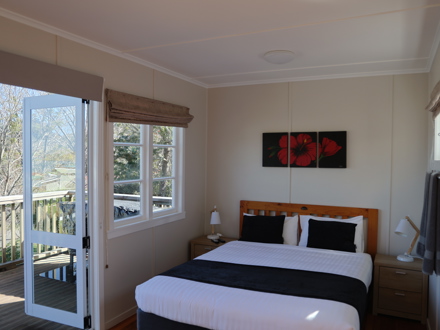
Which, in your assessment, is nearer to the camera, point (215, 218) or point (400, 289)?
point (400, 289)

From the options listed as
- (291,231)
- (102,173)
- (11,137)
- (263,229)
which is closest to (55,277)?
(102,173)

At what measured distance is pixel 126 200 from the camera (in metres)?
3.64

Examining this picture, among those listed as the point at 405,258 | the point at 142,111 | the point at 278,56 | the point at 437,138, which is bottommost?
the point at 405,258

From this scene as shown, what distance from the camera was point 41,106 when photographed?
10.6ft

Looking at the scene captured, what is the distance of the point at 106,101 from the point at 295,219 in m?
2.45

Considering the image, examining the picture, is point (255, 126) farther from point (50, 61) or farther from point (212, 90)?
point (50, 61)

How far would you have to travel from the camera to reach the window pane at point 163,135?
404cm

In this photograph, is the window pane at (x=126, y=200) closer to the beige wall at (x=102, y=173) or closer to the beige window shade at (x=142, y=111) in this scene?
the beige wall at (x=102, y=173)

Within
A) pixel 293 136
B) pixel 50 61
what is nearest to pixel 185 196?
pixel 293 136

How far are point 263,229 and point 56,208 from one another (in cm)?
220

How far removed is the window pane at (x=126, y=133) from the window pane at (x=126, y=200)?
1.46 ft

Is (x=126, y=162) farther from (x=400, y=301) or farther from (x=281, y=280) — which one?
(x=400, y=301)

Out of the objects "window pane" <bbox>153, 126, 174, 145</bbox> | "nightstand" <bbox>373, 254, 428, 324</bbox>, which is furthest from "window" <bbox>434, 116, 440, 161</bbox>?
"window pane" <bbox>153, 126, 174, 145</bbox>

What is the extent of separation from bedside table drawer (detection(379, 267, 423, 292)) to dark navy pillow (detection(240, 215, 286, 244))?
109cm
